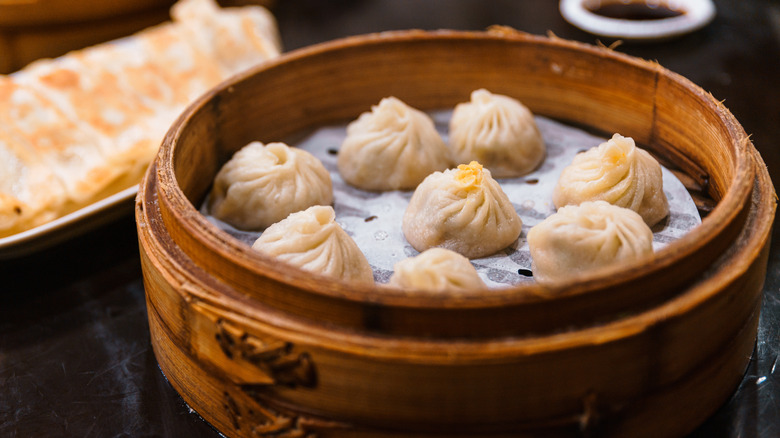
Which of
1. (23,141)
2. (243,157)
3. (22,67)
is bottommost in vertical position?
(22,67)

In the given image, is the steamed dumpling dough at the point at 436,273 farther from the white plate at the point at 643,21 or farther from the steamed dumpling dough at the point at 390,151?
the white plate at the point at 643,21

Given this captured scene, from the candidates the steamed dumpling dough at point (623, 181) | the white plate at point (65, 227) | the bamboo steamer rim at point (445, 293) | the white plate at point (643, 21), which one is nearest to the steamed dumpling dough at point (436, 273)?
the bamboo steamer rim at point (445, 293)

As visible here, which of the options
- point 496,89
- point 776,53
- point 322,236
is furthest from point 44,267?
point 776,53

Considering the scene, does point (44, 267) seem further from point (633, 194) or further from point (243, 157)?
point (633, 194)

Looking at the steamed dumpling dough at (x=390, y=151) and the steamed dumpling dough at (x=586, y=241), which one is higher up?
the steamed dumpling dough at (x=586, y=241)

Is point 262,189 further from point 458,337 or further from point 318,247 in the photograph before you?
point 458,337

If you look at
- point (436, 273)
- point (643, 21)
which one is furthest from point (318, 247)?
point (643, 21)

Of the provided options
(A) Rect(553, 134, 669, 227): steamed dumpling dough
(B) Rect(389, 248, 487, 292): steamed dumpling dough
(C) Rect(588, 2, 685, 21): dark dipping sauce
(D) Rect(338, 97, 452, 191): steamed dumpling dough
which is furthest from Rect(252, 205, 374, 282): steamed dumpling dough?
(C) Rect(588, 2, 685, 21): dark dipping sauce
